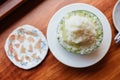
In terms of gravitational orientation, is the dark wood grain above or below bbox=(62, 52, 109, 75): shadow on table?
above

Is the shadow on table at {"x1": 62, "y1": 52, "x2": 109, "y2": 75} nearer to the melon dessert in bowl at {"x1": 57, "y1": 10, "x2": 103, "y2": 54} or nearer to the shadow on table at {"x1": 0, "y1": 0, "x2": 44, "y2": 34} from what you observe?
the melon dessert in bowl at {"x1": 57, "y1": 10, "x2": 103, "y2": 54}

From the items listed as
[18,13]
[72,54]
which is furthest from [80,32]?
[18,13]

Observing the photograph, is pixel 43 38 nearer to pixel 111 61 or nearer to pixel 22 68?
pixel 22 68

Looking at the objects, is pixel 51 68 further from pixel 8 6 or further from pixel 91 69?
pixel 8 6

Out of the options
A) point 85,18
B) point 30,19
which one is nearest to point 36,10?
point 30,19

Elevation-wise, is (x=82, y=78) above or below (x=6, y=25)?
below

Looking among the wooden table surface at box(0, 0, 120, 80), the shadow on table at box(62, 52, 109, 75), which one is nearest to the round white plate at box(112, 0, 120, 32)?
the wooden table surface at box(0, 0, 120, 80)
